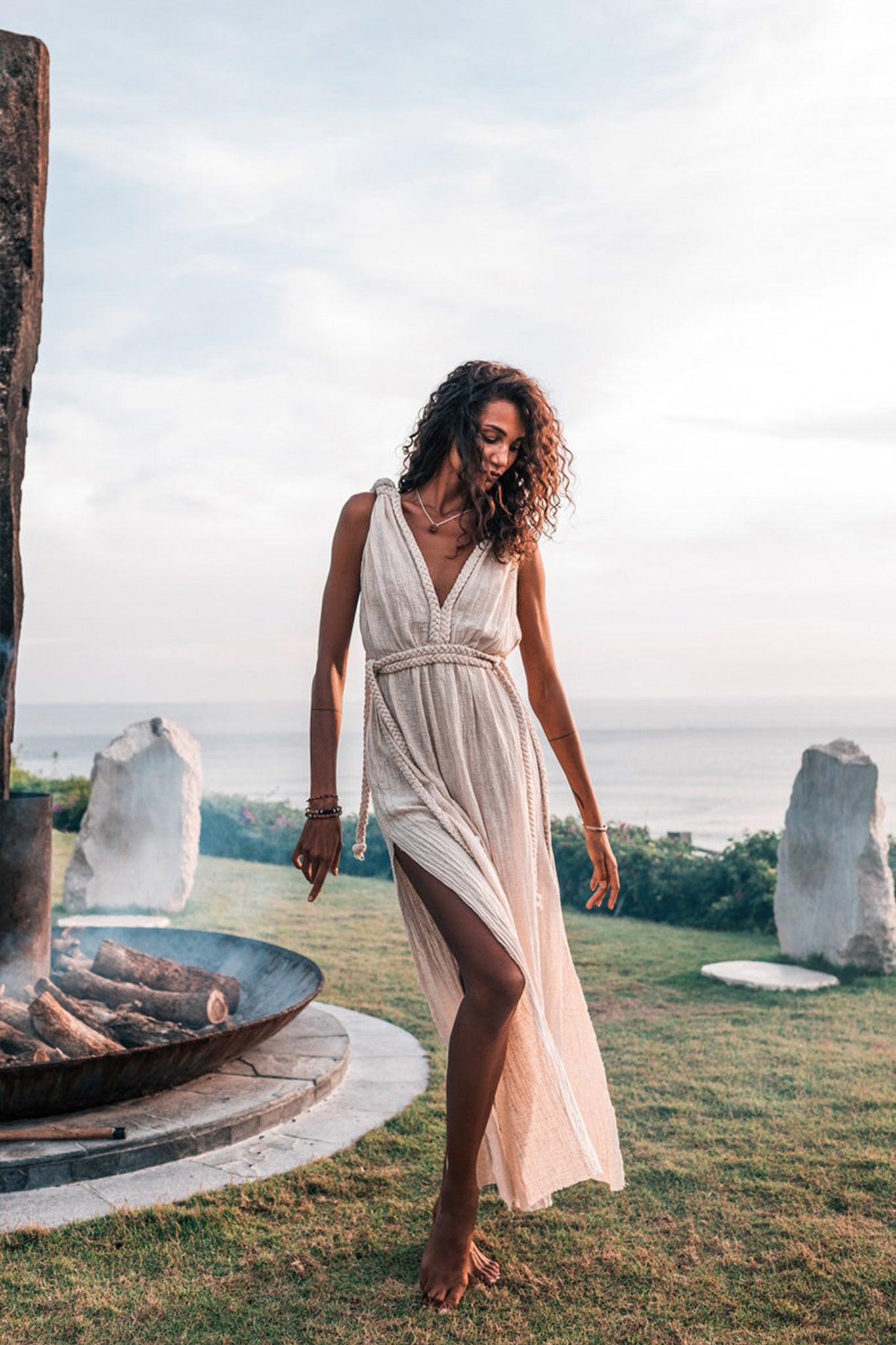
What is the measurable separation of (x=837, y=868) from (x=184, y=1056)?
4114 mm

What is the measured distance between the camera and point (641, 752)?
58.4 meters

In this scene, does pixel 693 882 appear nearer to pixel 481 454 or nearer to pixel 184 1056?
pixel 184 1056

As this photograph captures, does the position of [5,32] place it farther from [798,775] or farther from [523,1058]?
[798,775]

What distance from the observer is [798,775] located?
683cm

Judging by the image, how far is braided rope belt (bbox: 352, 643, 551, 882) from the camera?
8.87ft

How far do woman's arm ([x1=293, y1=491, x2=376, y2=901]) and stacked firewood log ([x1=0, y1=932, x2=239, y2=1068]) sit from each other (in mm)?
1184

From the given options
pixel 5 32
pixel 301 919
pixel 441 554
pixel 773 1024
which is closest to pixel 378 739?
pixel 441 554

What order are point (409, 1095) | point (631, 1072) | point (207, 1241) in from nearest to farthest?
point (207, 1241)
point (409, 1095)
point (631, 1072)

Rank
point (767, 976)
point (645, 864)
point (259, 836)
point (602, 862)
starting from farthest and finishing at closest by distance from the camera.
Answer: point (259, 836)
point (645, 864)
point (767, 976)
point (602, 862)

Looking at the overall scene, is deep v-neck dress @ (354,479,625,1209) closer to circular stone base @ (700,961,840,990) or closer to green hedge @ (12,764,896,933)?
circular stone base @ (700,961,840,990)

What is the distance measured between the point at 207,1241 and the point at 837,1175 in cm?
179

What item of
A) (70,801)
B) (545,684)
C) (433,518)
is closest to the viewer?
(433,518)

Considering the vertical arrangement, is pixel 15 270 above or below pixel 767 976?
above

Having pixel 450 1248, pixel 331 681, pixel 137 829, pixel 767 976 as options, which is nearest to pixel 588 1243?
pixel 450 1248
